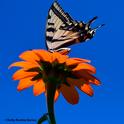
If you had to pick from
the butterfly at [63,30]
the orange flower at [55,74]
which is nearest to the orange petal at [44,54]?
the orange flower at [55,74]

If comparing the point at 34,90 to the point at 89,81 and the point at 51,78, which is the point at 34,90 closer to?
the point at 51,78

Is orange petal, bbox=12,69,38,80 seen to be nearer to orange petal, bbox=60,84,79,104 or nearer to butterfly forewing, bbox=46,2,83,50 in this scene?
orange petal, bbox=60,84,79,104

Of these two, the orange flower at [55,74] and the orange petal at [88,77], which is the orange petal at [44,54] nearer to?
the orange flower at [55,74]

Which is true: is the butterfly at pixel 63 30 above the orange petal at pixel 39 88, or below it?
above

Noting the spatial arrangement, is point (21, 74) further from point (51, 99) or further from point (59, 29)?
point (59, 29)

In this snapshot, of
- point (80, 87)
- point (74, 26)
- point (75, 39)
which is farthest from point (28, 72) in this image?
point (74, 26)
